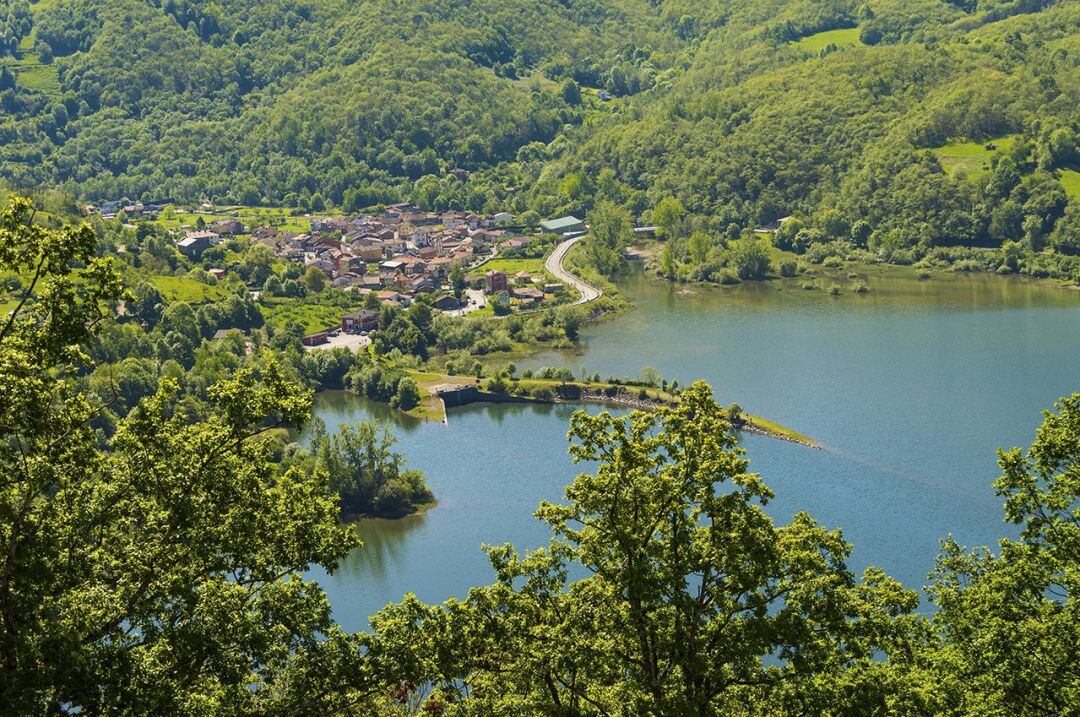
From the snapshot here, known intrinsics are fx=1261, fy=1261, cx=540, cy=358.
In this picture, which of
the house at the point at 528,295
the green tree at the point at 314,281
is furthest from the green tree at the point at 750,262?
the green tree at the point at 314,281

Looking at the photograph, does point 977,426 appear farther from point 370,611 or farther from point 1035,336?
point 370,611

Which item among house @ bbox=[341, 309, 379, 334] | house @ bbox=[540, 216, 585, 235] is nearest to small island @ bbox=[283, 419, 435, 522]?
house @ bbox=[341, 309, 379, 334]

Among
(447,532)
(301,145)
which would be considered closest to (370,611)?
(447,532)

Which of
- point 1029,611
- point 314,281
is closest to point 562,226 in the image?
point 314,281

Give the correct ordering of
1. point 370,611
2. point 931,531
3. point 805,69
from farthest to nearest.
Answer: point 805,69, point 931,531, point 370,611

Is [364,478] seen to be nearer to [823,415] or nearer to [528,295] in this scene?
[823,415]

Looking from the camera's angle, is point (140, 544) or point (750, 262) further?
point (750, 262)

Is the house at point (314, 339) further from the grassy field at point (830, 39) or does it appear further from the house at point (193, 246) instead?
the grassy field at point (830, 39)
